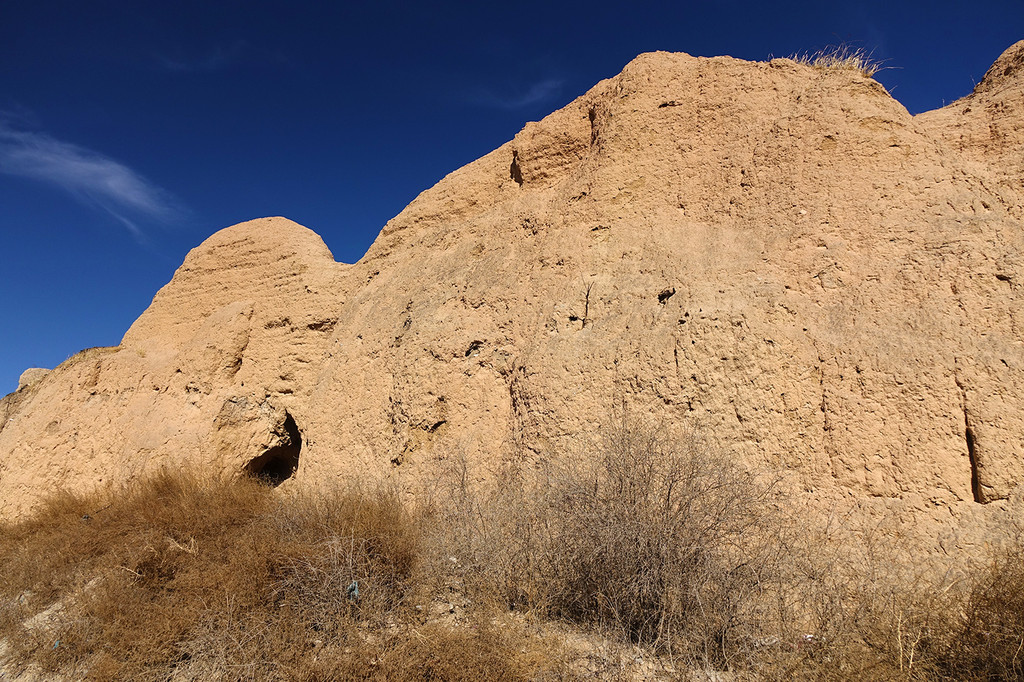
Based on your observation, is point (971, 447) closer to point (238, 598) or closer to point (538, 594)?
point (538, 594)

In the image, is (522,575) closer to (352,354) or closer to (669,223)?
(669,223)

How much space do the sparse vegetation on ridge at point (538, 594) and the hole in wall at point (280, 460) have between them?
107 inches

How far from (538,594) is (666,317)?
249 centimetres

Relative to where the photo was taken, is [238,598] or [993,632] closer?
[993,632]

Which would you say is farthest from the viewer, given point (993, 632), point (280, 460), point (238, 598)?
point (280, 460)

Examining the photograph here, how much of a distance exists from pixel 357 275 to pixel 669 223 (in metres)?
4.54

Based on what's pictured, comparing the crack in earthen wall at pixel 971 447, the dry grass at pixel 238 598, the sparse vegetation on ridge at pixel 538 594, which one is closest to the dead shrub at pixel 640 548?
the sparse vegetation on ridge at pixel 538 594

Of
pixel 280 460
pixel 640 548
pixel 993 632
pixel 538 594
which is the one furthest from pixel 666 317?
pixel 280 460

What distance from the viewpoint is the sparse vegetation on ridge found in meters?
2.95

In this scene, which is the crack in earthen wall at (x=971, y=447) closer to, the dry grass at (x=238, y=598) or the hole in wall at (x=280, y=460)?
the dry grass at (x=238, y=598)

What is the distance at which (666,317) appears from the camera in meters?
4.95

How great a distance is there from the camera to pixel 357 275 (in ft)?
26.9

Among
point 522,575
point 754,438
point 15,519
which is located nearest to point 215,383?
point 15,519

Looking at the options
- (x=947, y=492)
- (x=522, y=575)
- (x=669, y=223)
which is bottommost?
→ (x=522, y=575)
